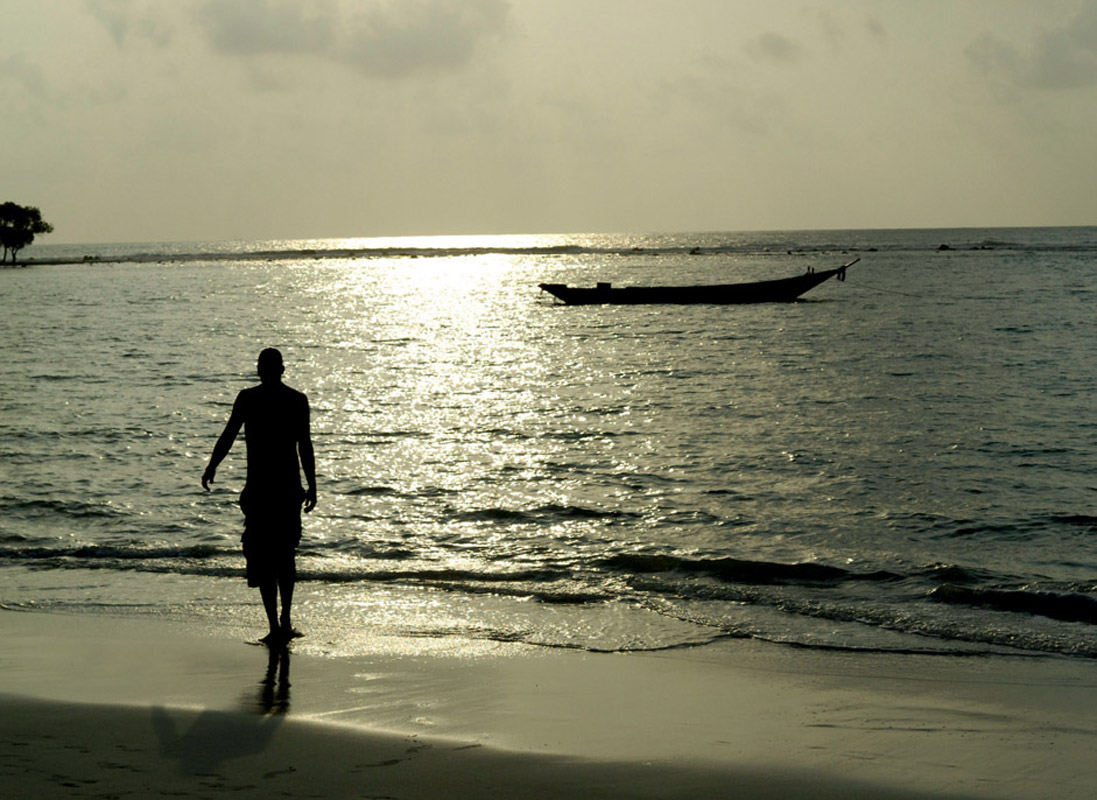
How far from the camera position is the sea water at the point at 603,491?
9.78m

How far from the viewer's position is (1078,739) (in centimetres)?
640

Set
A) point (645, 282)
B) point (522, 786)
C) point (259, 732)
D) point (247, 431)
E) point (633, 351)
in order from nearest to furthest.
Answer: point (522, 786) → point (259, 732) → point (247, 431) → point (633, 351) → point (645, 282)

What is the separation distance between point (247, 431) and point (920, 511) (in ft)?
30.6

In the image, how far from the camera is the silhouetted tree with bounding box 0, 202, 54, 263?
120125 mm

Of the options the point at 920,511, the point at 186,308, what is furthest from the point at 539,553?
the point at 186,308

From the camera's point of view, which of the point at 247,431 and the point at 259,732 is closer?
the point at 259,732

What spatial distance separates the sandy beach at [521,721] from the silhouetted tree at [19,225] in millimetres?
124675

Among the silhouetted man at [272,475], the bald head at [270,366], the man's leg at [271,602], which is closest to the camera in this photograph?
the bald head at [270,366]

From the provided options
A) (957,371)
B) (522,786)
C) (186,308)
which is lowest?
(522,786)

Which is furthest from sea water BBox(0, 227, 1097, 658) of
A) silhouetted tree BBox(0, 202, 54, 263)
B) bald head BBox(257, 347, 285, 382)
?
silhouetted tree BBox(0, 202, 54, 263)

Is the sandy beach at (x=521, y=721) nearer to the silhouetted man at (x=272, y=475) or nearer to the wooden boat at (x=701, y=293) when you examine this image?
the silhouetted man at (x=272, y=475)

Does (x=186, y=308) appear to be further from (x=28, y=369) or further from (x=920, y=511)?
(x=920, y=511)

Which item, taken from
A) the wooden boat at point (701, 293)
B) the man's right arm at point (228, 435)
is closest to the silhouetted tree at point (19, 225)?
the wooden boat at point (701, 293)

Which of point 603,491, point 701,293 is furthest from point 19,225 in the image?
point 603,491
